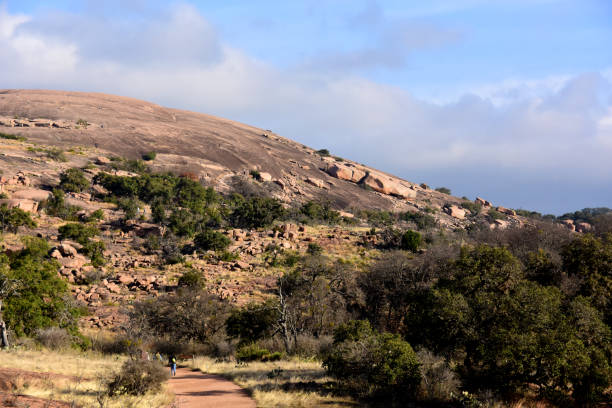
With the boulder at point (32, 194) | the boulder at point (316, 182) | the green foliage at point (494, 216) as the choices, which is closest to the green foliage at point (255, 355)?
the boulder at point (32, 194)

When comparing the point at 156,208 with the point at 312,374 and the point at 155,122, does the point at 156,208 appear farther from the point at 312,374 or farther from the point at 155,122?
the point at 155,122

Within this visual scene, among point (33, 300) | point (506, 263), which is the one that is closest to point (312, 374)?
point (506, 263)

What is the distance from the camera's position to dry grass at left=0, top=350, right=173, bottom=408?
1152cm

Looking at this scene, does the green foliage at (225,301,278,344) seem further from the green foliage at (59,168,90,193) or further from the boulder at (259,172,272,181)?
the boulder at (259,172,272,181)

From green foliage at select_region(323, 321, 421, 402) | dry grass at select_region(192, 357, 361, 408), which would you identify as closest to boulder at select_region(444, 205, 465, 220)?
dry grass at select_region(192, 357, 361, 408)

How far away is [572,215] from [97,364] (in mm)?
123948

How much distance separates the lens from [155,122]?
9981cm

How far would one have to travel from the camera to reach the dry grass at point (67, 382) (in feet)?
37.8

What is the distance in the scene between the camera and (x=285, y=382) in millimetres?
15469

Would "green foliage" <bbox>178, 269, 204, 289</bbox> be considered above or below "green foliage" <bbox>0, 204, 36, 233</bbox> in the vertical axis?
below

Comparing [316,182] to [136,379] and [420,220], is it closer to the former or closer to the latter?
[420,220]

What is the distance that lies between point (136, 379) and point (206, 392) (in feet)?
9.73

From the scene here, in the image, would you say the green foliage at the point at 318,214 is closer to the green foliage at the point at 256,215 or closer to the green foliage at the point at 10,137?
the green foliage at the point at 256,215

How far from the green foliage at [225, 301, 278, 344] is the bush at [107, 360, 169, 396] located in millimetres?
11683
